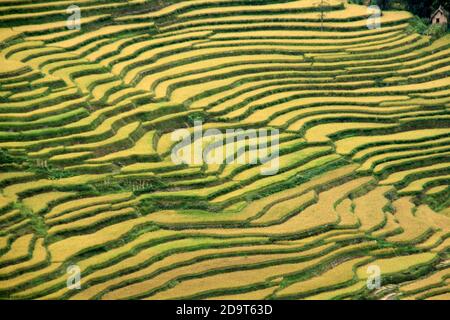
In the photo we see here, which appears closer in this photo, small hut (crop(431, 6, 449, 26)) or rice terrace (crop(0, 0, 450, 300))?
rice terrace (crop(0, 0, 450, 300))

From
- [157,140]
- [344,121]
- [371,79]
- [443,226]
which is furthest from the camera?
[371,79]

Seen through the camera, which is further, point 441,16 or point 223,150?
point 441,16

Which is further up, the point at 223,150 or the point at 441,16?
the point at 441,16

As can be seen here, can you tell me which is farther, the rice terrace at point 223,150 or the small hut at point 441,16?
the small hut at point 441,16

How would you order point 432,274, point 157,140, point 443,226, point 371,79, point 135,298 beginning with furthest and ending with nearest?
point 371,79 → point 157,140 → point 443,226 → point 432,274 → point 135,298

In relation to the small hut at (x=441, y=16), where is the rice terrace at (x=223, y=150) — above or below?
below

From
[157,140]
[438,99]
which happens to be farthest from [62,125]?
[438,99]

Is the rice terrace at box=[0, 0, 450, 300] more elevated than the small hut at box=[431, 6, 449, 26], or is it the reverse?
the small hut at box=[431, 6, 449, 26]

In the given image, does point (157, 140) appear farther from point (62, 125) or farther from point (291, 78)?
point (291, 78)
